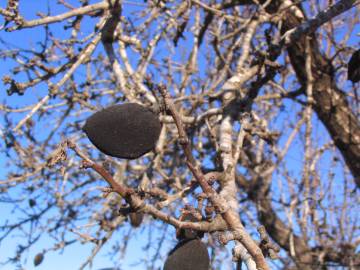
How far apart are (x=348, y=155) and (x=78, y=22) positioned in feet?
6.64

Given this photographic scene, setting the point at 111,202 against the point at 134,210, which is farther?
the point at 111,202

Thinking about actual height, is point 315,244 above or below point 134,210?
above

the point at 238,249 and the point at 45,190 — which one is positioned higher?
the point at 45,190

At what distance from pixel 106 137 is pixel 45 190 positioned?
3.25 m

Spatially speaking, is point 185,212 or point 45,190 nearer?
point 185,212

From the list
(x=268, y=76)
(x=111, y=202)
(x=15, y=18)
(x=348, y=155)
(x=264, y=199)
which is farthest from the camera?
(x=264, y=199)

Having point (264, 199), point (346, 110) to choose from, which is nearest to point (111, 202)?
point (264, 199)

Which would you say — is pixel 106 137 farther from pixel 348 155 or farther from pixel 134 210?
pixel 348 155

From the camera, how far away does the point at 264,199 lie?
4785mm

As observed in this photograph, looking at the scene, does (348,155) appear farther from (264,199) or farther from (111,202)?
(111,202)

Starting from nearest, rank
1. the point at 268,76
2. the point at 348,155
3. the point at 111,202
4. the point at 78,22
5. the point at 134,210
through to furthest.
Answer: the point at 134,210 < the point at 268,76 < the point at 78,22 < the point at 348,155 < the point at 111,202

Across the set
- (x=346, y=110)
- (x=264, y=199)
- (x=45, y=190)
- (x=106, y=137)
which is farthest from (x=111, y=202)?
(x=106, y=137)

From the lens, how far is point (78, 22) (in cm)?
297

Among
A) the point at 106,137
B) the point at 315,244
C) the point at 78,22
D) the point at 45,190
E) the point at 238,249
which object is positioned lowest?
the point at 238,249
